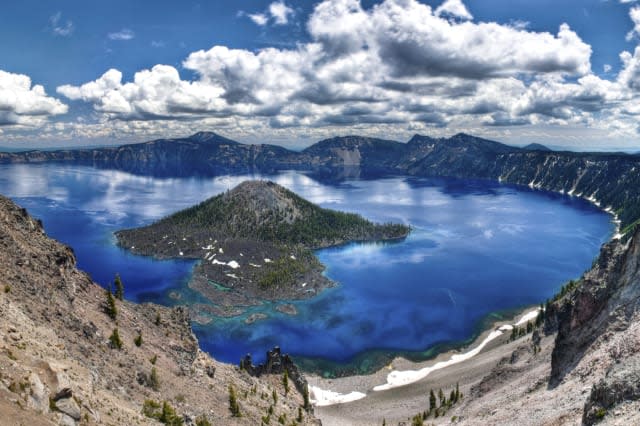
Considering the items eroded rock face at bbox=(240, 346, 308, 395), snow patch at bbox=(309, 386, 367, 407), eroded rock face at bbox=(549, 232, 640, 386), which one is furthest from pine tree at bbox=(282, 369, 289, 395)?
eroded rock face at bbox=(549, 232, 640, 386)

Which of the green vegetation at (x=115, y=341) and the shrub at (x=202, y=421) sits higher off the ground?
the green vegetation at (x=115, y=341)

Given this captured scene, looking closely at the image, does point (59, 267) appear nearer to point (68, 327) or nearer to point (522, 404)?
point (68, 327)

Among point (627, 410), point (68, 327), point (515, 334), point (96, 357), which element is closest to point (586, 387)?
point (627, 410)

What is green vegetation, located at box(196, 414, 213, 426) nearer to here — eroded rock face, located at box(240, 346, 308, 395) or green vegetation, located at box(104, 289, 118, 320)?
green vegetation, located at box(104, 289, 118, 320)

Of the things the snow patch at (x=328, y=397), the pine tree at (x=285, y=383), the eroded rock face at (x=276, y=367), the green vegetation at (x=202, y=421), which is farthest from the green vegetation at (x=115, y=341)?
the snow patch at (x=328, y=397)

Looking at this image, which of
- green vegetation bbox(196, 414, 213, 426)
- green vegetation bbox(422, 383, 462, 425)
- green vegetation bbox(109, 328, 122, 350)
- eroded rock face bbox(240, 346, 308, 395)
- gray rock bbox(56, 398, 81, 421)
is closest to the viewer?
gray rock bbox(56, 398, 81, 421)

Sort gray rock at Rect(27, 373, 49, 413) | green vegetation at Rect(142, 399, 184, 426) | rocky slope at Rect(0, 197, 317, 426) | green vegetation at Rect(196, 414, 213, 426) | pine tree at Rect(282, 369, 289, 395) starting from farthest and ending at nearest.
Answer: pine tree at Rect(282, 369, 289, 395), green vegetation at Rect(196, 414, 213, 426), green vegetation at Rect(142, 399, 184, 426), rocky slope at Rect(0, 197, 317, 426), gray rock at Rect(27, 373, 49, 413)

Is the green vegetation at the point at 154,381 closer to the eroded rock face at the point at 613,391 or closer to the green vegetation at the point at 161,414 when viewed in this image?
the green vegetation at the point at 161,414
